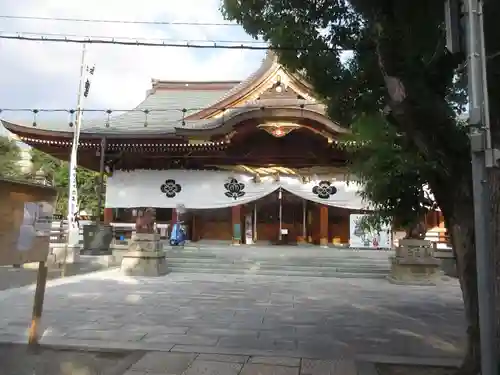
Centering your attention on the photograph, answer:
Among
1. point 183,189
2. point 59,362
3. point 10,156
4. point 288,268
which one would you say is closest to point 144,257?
point 288,268

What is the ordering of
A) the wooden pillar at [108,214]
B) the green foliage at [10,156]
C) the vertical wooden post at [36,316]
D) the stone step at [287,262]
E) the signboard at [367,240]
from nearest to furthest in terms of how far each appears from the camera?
the vertical wooden post at [36,316] < the stone step at [287,262] < the signboard at [367,240] < the wooden pillar at [108,214] < the green foliage at [10,156]

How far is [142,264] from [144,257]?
20cm

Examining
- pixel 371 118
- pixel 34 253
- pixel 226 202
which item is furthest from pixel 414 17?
pixel 226 202

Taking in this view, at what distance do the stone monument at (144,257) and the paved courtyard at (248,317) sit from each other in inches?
45.7

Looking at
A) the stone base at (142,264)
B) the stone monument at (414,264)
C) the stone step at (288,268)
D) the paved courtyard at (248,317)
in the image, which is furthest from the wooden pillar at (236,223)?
the stone monument at (414,264)

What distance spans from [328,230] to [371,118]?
1420 centimetres

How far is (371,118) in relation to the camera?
670cm

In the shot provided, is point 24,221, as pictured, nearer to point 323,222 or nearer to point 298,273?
point 298,273

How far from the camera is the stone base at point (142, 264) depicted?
1245 cm

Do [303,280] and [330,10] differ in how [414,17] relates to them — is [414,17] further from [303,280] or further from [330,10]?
[303,280]

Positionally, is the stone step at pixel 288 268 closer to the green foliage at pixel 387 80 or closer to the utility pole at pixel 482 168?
the green foliage at pixel 387 80

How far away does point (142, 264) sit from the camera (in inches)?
492

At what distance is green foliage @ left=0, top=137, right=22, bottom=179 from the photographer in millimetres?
33062

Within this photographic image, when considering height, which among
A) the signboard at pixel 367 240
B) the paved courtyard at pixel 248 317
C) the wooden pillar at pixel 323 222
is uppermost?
the wooden pillar at pixel 323 222
